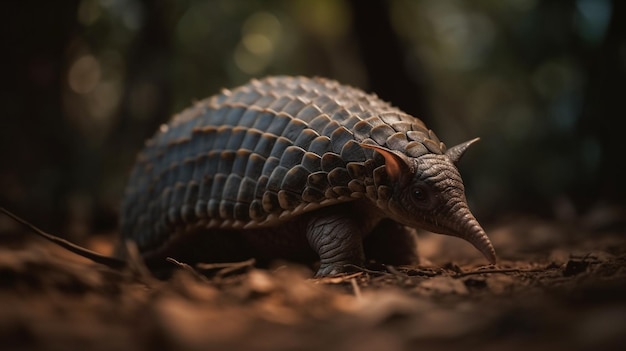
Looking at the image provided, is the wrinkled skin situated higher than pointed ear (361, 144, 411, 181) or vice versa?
pointed ear (361, 144, 411, 181)

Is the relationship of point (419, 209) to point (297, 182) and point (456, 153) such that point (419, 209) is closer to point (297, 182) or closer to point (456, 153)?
point (456, 153)

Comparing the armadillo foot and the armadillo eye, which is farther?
the armadillo foot

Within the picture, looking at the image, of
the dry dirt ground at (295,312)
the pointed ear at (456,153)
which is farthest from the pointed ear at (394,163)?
the dry dirt ground at (295,312)

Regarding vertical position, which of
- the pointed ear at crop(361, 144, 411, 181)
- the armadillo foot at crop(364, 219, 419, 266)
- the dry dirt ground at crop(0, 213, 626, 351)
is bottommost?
the dry dirt ground at crop(0, 213, 626, 351)

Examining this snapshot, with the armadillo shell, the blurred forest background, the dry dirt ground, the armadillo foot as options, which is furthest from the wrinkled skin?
the blurred forest background

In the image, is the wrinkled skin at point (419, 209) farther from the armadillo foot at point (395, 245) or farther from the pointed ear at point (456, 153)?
the armadillo foot at point (395, 245)

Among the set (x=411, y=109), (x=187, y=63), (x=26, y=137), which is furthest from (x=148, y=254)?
(x=187, y=63)

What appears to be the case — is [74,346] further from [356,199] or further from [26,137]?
[26,137]

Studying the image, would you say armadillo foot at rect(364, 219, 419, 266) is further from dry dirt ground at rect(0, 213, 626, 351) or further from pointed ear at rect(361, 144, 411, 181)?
dry dirt ground at rect(0, 213, 626, 351)
